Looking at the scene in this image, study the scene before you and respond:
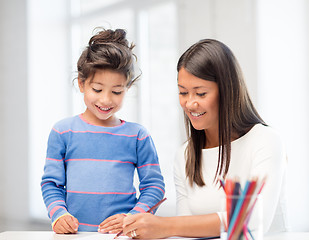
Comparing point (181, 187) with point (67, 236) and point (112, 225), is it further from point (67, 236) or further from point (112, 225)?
point (67, 236)

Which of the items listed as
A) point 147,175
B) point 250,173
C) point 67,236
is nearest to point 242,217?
point 250,173

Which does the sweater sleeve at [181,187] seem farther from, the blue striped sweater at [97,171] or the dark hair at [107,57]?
the dark hair at [107,57]

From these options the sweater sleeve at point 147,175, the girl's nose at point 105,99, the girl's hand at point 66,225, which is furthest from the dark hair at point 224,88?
the girl's hand at point 66,225

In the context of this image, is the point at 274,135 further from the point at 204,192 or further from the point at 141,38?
the point at 141,38

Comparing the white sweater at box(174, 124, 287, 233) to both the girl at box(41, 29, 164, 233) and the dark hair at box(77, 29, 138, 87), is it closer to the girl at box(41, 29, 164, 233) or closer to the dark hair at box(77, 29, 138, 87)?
the girl at box(41, 29, 164, 233)

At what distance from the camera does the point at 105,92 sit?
147 cm

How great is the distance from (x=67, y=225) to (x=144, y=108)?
2041mm

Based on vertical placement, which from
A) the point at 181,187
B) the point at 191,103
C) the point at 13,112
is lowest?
the point at 181,187

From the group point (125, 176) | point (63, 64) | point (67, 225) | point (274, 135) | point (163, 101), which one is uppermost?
point (63, 64)

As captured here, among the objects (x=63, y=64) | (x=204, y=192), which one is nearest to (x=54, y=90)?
(x=63, y=64)

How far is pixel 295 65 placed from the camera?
8.27ft

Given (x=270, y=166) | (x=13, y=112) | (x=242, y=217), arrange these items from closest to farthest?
(x=242, y=217), (x=270, y=166), (x=13, y=112)

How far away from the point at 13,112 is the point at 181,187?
9.78ft

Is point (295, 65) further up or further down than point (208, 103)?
further up
